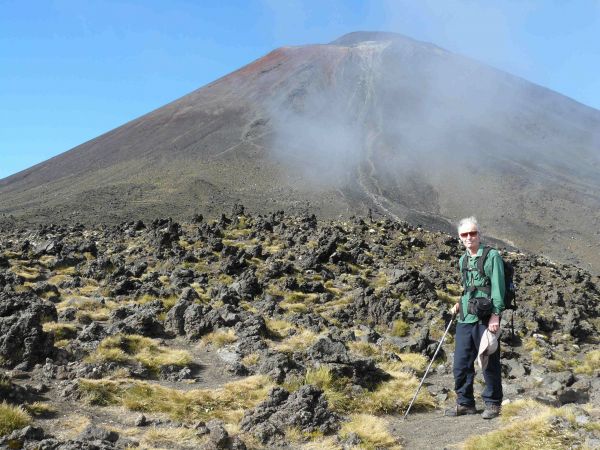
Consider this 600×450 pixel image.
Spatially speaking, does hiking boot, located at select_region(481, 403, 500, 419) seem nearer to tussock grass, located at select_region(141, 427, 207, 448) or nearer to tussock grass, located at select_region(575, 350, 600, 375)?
tussock grass, located at select_region(141, 427, 207, 448)

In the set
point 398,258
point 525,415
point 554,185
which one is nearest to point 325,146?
point 554,185

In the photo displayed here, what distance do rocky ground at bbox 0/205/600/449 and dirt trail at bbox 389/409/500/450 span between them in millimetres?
34

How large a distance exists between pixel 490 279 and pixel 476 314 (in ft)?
1.45

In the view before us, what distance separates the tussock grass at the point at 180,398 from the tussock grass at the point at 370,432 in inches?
56.0

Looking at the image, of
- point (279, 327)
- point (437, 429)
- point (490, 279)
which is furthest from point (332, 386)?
point (279, 327)

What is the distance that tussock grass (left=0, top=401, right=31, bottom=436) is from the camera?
536 centimetres

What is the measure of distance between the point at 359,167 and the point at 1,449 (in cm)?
7453

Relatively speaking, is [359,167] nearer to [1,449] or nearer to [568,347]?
[568,347]

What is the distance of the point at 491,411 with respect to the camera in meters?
6.09

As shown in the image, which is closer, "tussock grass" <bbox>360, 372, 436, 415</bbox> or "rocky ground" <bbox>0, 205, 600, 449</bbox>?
"rocky ground" <bbox>0, 205, 600, 449</bbox>

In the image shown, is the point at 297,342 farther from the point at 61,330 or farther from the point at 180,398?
the point at 61,330

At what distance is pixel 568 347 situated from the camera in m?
12.6

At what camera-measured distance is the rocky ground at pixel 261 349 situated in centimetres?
603

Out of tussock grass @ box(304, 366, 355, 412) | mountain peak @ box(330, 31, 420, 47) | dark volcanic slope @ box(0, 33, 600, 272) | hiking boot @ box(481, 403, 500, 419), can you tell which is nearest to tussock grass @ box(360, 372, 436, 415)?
tussock grass @ box(304, 366, 355, 412)
